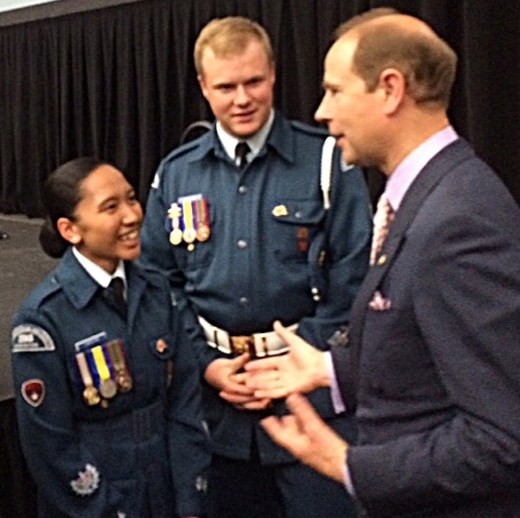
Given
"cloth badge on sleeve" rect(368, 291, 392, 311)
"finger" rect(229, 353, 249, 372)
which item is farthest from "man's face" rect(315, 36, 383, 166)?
Answer: "finger" rect(229, 353, 249, 372)

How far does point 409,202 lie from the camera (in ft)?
3.95

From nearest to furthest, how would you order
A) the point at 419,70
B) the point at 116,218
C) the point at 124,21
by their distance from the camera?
the point at 419,70
the point at 116,218
the point at 124,21

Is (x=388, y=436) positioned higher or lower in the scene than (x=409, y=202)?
lower

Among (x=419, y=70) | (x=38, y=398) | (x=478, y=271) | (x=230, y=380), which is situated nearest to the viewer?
(x=478, y=271)

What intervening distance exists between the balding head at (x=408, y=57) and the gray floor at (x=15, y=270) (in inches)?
56.6

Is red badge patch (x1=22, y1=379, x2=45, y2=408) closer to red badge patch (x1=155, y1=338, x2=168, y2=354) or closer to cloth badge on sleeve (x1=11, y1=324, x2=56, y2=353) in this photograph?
cloth badge on sleeve (x1=11, y1=324, x2=56, y2=353)

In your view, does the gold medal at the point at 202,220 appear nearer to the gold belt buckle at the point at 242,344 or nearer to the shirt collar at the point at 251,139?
the shirt collar at the point at 251,139

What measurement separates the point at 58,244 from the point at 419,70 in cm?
97

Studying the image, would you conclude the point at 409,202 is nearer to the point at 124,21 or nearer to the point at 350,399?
the point at 350,399

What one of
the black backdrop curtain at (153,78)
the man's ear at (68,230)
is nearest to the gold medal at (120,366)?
the man's ear at (68,230)

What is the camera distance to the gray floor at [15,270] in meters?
2.67

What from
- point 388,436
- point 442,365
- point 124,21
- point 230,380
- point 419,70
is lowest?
point 230,380

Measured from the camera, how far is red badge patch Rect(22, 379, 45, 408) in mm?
1692

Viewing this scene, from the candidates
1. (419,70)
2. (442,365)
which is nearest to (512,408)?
(442,365)
